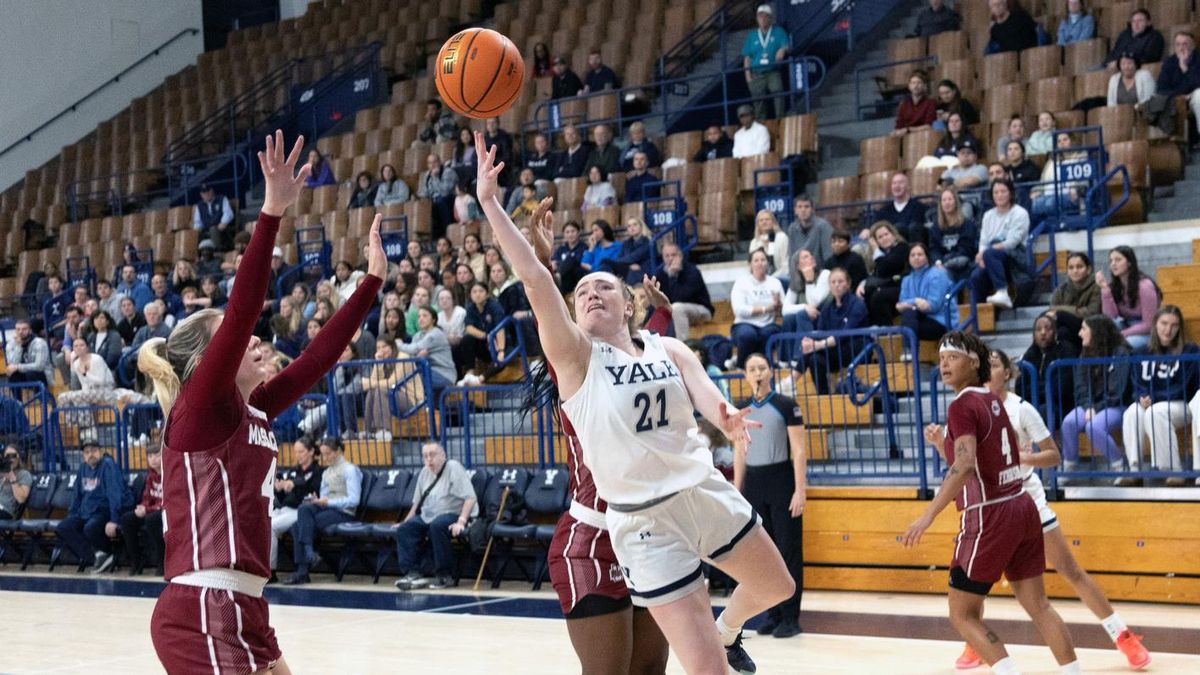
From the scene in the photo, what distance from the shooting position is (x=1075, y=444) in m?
9.59

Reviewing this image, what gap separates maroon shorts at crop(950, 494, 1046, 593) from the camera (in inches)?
258

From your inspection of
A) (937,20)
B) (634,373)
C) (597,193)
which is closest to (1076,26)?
(937,20)

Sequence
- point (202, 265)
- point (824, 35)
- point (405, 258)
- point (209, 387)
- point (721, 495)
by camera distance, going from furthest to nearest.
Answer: point (202, 265) < point (824, 35) < point (405, 258) < point (721, 495) < point (209, 387)

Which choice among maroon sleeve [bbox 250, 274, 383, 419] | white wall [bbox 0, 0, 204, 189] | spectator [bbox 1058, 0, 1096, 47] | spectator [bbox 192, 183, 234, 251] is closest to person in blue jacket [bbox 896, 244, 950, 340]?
spectator [bbox 1058, 0, 1096, 47]

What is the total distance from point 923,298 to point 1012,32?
4.83 m

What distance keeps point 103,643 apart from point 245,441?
635cm

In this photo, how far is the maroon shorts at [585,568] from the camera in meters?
4.74

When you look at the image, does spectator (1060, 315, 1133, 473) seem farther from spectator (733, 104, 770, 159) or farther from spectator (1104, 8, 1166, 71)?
spectator (733, 104, 770, 159)

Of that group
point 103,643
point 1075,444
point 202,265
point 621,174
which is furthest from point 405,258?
point 1075,444

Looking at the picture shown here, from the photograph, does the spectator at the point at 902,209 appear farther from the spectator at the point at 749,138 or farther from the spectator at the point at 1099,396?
the spectator at the point at 1099,396

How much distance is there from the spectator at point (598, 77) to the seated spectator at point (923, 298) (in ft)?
23.9

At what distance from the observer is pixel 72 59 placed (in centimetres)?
2517

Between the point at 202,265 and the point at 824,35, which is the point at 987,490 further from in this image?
the point at 202,265

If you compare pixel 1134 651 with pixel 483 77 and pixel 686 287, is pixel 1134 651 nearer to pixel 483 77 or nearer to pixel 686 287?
pixel 483 77
